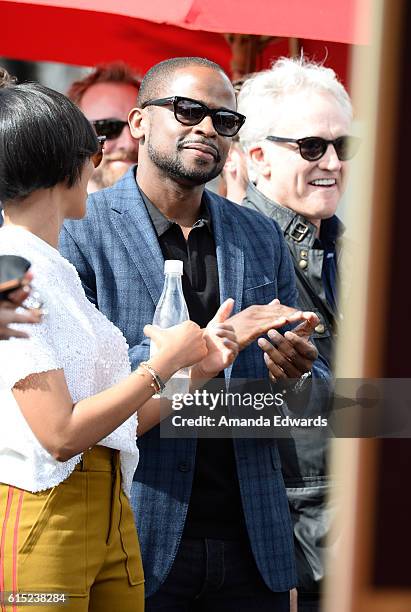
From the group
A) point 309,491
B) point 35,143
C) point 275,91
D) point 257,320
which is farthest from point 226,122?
point 309,491

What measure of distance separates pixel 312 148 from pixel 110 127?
51.8 inches

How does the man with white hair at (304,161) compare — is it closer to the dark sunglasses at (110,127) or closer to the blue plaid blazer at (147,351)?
the blue plaid blazer at (147,351)

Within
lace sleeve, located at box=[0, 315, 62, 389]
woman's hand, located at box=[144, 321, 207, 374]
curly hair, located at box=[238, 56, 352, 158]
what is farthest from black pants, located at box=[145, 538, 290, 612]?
curly hair, located at box=[238, 56, 352, 158]

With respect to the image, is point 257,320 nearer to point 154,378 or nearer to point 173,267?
point 173,267

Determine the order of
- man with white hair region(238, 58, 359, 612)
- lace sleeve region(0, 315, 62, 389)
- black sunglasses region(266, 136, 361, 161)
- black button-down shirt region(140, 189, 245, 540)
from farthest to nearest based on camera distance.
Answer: black sunglasses region(266, 136, 361, 161)
man with white hair region(238, 58, 359, 612)
black button-down shirt region(140, 189, 245, 540)
lace sleeve region(0, 315, 62, 389)

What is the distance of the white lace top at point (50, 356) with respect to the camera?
6.77 feet

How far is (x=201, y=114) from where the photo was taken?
290 cm

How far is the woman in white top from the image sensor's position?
2074 mm

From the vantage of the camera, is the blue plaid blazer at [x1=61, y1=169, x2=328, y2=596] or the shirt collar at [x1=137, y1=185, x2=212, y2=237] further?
the shirt collar at [x1=137, y1=185, x2=212, y2=237]

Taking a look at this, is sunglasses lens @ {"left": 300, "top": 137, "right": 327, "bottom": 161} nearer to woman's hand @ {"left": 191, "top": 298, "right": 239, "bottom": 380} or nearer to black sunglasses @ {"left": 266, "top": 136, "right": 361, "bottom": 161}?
black sunglasses @ {"left": 266, "top": 136, "right": 361, "bottom": 161}

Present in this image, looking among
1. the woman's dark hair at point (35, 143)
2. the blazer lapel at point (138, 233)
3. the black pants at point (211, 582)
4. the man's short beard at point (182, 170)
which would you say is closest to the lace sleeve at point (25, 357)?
the woman's dark hair at point (35, 143)

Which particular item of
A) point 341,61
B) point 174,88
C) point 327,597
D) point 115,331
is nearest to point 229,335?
point 115,331

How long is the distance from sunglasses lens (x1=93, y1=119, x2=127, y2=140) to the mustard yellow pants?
2.68 m

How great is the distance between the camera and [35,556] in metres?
2.09
